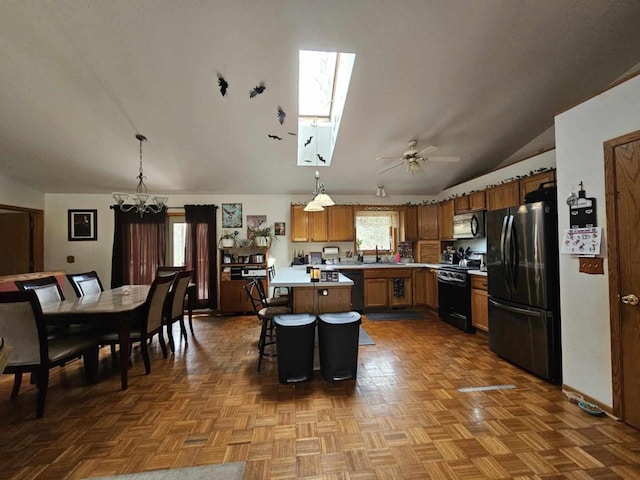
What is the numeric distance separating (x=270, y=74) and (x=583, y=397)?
3845mm

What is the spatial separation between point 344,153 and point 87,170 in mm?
3964

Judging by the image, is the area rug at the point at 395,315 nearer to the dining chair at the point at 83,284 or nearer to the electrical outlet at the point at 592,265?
the electrical outlet at the point at 592,265

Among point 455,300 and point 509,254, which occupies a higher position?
point 509,254

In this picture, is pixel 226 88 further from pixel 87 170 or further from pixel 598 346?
pixel 598 346

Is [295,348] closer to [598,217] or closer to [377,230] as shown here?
[598,217]

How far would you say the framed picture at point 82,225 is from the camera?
16.3 ft

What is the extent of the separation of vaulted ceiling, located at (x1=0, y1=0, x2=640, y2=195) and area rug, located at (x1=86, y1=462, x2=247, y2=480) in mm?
3060

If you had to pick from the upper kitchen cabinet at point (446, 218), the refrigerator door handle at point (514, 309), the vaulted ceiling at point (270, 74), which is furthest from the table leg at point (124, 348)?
the upper kitchen cabinet at point (446, 218)

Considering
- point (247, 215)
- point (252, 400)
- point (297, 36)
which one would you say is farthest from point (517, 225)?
point (247, 215)

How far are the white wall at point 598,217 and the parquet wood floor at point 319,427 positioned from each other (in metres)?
0.27

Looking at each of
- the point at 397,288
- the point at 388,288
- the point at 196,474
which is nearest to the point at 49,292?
the point at 196,474

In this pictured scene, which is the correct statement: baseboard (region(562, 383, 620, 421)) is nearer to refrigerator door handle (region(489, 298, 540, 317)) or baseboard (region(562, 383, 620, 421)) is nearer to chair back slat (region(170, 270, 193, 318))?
refrigerator door handle (region(489, 298, 540, 317))

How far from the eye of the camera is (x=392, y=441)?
68.2 inches

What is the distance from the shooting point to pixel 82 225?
4.98m
